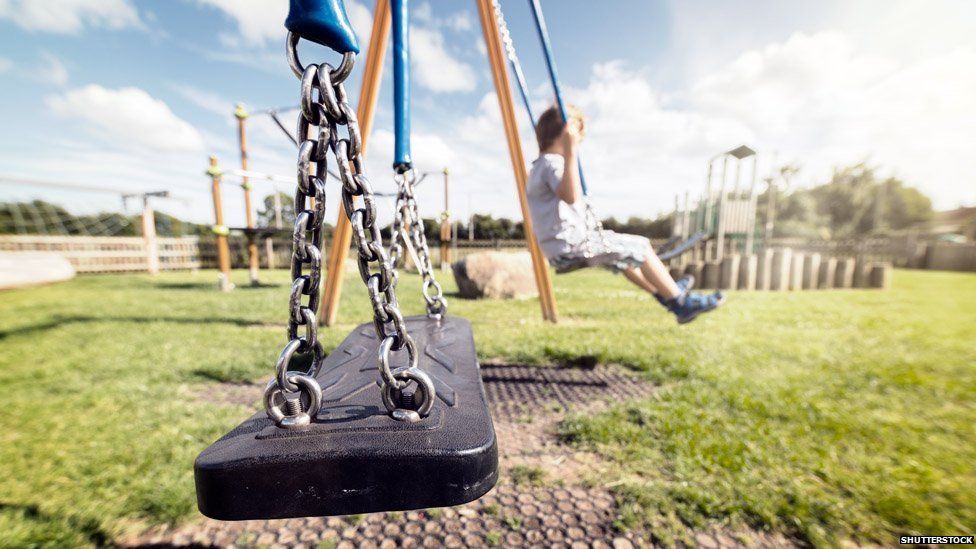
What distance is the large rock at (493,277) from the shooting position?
6328 millimetres

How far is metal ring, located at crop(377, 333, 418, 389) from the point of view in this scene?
0.68m

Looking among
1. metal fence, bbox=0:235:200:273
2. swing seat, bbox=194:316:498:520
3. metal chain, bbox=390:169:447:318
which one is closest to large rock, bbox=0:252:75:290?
metal chain, bbox=390:169:447:318

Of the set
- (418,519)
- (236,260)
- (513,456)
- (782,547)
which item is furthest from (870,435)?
(236,260)

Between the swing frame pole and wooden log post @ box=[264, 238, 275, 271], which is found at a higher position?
the swing frame pole

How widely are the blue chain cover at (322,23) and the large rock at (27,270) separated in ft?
5.16

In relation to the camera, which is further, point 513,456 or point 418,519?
point 513,456

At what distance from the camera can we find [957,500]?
1.42 m

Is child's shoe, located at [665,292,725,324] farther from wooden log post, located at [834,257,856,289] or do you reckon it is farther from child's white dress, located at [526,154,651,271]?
wooden log post, located at [834,257,856,289]

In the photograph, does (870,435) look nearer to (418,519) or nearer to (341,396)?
(418,519)

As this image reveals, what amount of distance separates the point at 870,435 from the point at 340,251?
339 centimetres

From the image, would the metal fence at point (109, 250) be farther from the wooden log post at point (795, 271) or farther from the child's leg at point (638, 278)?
the wooden log post at point (795, 271)

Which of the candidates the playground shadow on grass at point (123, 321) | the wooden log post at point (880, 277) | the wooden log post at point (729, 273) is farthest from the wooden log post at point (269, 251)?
the wooden log post at point (880, 277)

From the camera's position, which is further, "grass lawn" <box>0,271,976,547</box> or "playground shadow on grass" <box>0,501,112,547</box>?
"grass lawn" <box>0,271,976,547</box>

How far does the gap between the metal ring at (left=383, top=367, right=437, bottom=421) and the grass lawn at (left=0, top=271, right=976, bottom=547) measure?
3.05ft
